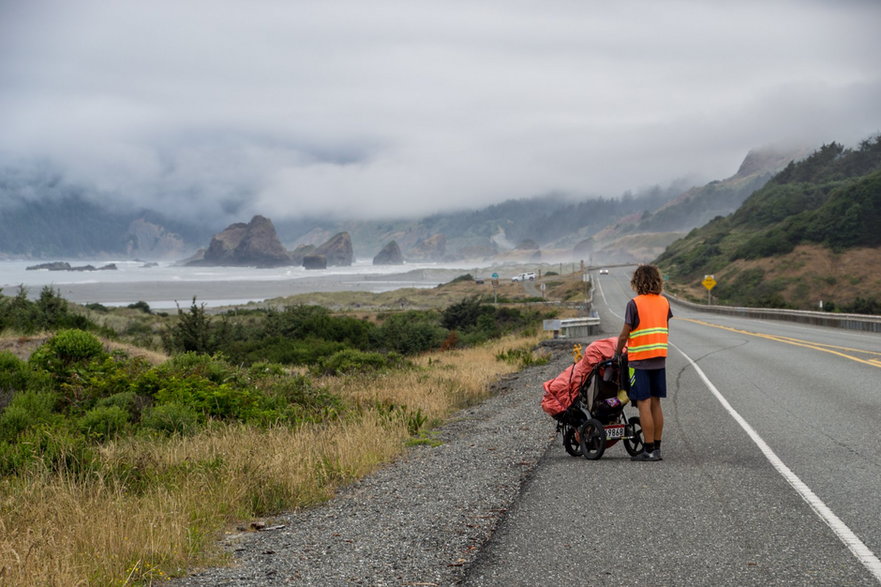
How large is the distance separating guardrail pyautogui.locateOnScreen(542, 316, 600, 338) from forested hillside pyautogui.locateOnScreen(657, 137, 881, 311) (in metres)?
31.6

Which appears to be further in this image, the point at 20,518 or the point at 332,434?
the point at 332,434

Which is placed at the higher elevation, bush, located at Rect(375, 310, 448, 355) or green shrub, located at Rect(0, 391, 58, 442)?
green shrub, located at Rect(0, 391, 58, 442)

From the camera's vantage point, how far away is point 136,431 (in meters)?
11.2

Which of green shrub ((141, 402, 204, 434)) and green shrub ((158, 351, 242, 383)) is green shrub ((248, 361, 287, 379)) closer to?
green shrub ((158, 351, 242, 383))

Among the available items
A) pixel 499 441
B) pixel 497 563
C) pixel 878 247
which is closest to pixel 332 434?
pixel 499 441

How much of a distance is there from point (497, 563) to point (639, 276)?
395cm

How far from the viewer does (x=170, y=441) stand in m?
9.75

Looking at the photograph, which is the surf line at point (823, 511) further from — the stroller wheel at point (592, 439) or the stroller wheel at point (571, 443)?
the stroller wheel at point (571, 443)

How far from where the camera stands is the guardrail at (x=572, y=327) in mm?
30266

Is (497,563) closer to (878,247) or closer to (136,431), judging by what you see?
(136,431)

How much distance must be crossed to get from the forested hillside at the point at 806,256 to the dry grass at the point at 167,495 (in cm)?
5508

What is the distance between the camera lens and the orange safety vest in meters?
7.64

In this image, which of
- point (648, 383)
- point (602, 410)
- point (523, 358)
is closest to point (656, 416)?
point (648, 383)

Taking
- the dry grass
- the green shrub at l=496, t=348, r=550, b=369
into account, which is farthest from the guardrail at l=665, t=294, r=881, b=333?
the dry grass
